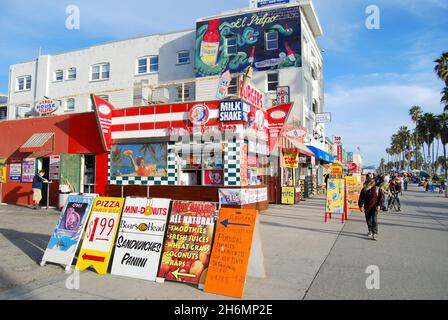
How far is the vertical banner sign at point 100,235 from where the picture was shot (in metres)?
5.79

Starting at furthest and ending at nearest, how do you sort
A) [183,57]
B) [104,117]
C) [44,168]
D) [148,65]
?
[148,65] → [183,57] → [44,168] → [104,117]

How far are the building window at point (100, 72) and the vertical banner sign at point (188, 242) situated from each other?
28005mm

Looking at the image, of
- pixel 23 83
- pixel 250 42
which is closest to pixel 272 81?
pixel 250 42

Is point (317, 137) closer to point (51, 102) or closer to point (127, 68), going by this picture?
point (127, 68)

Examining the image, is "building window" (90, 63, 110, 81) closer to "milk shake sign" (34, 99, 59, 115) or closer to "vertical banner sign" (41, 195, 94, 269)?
"milk shake sign" (34, 99, 59, 115)

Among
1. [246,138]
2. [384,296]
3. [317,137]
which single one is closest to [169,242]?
[384,296]

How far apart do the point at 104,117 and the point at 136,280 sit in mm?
10047

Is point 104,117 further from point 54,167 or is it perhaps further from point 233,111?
point 233,111

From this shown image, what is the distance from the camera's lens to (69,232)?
617 centimetres

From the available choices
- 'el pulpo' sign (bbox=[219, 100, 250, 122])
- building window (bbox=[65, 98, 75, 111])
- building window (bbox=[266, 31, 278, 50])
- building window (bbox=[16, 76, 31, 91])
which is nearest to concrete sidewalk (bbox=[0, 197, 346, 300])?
'el pulpo' sign (bbox=[219, 100, 250, 122])

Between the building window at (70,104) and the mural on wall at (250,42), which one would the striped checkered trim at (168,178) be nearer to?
the mural on wall at (250,42)

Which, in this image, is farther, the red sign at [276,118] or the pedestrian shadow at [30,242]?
the red sign at [276,118]

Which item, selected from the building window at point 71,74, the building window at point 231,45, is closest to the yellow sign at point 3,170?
the building window at point 231,45

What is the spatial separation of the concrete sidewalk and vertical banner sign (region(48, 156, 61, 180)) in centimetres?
597
